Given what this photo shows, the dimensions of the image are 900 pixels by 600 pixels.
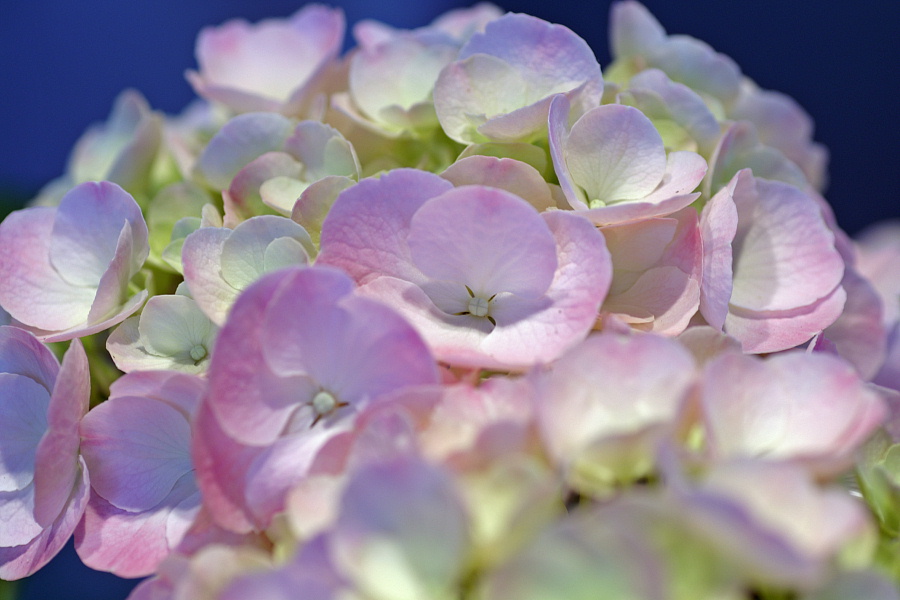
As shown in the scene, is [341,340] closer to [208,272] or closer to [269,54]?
[208,272]

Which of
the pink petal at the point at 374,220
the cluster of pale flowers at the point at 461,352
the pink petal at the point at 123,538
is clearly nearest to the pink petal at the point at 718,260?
the cluster of pale flowers at the point at 461,352

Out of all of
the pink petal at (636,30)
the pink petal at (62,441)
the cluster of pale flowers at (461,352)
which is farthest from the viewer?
the pink petal at (636,30)

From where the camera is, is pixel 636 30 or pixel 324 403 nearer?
pixel 324 403

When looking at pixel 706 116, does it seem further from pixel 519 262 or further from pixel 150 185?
pixel 150 185

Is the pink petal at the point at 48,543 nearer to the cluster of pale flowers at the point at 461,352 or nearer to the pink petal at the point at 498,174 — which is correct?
the cluster of pale flowers at the point at 461,352

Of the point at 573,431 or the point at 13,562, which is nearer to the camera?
the point at 573,431

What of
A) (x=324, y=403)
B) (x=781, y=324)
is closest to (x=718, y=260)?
(x=781, y=324)

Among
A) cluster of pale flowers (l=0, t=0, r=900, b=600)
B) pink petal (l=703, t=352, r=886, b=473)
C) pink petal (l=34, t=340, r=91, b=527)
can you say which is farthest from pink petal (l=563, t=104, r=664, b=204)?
pink petal (l=34, t=340, r=91, b=527)

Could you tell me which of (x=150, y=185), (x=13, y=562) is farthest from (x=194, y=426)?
(x=150, y=185)

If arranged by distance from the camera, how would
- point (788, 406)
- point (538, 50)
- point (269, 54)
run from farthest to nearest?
point (269, 54)
point (538, 50)
point (788, 406)
